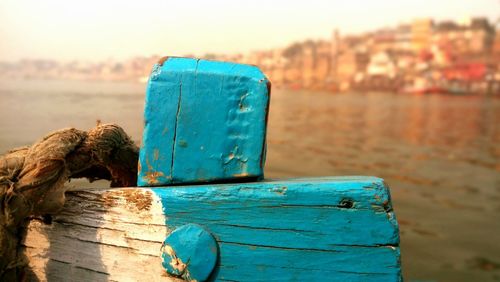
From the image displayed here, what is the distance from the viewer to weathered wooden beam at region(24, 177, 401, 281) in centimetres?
121

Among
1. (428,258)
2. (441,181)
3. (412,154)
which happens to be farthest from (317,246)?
(412,154)

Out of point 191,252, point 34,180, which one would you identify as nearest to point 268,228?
point 191,252

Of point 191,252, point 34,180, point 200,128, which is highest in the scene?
point 200,128

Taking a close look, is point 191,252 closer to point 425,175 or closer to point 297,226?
point 297,226

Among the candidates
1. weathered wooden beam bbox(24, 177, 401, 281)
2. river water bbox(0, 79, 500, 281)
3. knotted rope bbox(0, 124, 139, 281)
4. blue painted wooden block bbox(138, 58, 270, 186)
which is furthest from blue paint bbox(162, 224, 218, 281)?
river water bbox(0, 79, 500, 281)

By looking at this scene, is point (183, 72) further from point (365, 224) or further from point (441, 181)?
point (441, 181)

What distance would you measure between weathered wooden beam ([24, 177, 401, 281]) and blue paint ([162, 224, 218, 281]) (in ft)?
0.04

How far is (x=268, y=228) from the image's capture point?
124 cm

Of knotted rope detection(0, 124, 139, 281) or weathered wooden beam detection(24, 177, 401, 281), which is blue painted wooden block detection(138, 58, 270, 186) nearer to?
weathered wooden beam detection(24, 177, 401, 281)

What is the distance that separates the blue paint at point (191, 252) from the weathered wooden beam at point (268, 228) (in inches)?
0.5

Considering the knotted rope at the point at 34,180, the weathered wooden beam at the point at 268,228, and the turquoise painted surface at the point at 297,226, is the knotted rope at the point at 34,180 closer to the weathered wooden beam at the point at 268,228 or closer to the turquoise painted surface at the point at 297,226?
the weathered wooden beam at the point at 268,228

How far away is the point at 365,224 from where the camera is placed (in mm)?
1208

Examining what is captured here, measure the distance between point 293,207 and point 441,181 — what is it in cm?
678

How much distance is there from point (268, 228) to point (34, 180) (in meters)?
0.63
